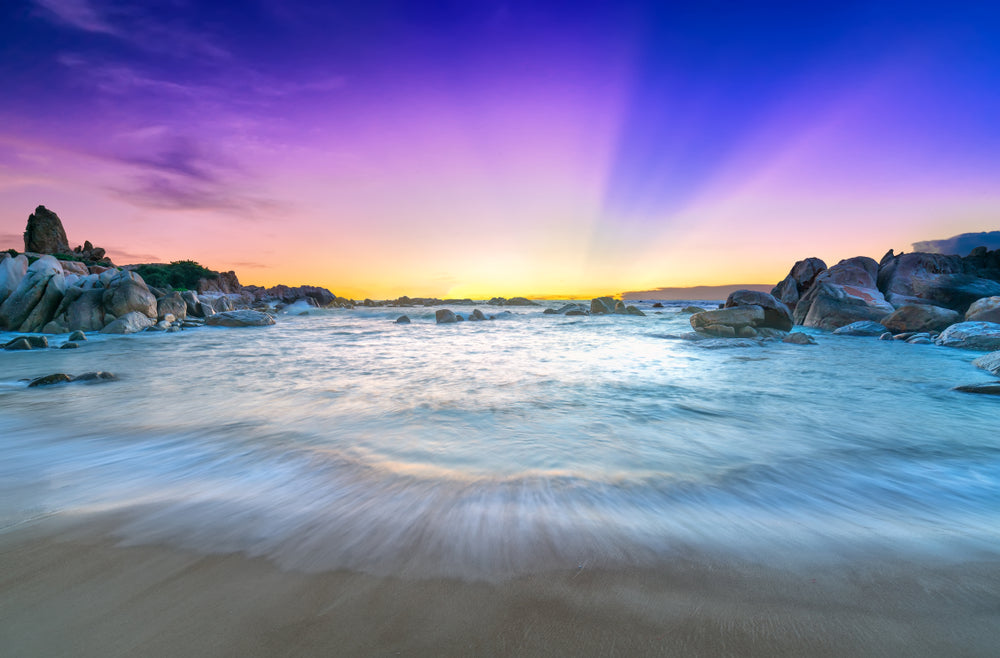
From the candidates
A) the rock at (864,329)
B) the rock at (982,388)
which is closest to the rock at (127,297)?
the rock at (982,388)

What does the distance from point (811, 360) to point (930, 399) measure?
351 cm

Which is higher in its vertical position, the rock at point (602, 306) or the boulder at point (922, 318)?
the rock at point (602, 306)

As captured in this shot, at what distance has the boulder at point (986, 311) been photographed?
467 inches

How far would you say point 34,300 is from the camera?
13.5 metres

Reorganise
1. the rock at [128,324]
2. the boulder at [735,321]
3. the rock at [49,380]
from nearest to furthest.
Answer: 1. the rock at [49,380]
2. the boulder at [735,321]
3. the rock at [128,324]

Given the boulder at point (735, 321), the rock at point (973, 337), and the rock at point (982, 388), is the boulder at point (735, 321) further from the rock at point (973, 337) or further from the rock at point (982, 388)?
the rock at point (982, 388)

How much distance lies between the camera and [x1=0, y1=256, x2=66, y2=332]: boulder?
13227mm

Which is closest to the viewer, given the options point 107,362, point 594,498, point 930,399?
point 594,498

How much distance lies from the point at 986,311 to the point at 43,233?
299 ft

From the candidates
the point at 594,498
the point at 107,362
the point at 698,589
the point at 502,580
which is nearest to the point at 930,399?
the point at 594,498

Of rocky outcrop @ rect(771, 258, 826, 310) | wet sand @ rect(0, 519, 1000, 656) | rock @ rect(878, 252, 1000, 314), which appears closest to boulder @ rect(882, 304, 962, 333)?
rock @ rect(878, 252, 1000, 314)

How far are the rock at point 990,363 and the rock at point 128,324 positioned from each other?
22930 mm

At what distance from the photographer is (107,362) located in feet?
26.0

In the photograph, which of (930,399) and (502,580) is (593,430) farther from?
(930,399)
